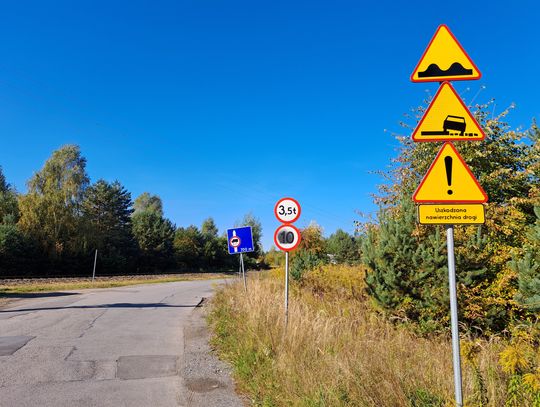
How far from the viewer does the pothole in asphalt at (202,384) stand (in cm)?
543

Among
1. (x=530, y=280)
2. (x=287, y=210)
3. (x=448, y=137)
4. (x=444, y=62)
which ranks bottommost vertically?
(x=530, y=280)

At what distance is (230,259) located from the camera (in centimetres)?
7312

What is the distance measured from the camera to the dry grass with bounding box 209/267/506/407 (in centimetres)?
383

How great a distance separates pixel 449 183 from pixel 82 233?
1790 inches

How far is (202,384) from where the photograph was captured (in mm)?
5637

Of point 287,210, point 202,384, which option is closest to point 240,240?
point 287,210

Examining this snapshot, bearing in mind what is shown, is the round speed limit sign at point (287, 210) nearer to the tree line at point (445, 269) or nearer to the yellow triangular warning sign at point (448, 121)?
the tree line at point (445, 269)

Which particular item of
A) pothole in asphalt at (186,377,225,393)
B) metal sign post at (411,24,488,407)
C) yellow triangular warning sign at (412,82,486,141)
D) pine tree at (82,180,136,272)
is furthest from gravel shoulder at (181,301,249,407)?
pine tree at (82,180,136,272)

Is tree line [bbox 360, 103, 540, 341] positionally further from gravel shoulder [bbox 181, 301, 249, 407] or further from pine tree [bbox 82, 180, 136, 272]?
pine tree [bbox 82, 180, 136, 272]

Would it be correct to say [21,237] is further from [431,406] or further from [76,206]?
[431,406]

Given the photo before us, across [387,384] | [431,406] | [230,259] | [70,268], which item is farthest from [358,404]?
[230,259]

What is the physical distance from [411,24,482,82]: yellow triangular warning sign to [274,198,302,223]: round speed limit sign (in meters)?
5.22

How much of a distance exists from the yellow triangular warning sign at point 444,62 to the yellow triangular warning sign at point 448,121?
0.71 feet

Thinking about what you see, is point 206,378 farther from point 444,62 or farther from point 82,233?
point 82,233
